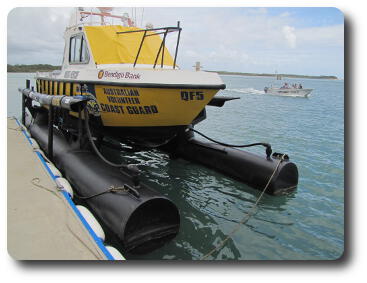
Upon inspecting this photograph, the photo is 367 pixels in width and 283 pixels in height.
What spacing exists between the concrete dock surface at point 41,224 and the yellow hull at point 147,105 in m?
1.51

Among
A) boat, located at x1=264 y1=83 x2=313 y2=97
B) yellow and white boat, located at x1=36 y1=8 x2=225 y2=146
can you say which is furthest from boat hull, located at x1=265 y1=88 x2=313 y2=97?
yellow and white boat, located at x1=36 y1=8 x2=225 y2=146

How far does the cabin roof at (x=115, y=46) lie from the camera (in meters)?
6.21

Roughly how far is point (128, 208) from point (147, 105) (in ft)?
6.39

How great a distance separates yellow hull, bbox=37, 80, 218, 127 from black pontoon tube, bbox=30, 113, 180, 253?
3.33ft

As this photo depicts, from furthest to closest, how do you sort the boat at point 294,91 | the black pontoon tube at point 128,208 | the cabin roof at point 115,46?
1. the boat at point 294,91
2. the cabin roof at point 115,46
3. the black pontoon tube at point 128,208

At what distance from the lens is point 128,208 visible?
376 centimetres

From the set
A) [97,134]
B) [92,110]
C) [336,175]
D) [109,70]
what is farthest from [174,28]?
[336,175]

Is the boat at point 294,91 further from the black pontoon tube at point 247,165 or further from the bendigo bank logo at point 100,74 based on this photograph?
the bendigo bank logo at point 100,74

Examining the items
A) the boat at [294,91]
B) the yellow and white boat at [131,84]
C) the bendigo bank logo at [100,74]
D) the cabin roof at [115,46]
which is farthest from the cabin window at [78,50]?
the boat at [294,91]

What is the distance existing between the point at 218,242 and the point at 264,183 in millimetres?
1813

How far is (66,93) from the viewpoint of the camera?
680 cm

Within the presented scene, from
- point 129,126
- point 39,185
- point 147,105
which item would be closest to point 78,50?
point 129,126

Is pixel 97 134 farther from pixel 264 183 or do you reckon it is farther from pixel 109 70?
pixel 264 183

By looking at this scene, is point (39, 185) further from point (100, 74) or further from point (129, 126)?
point (100, 74)
